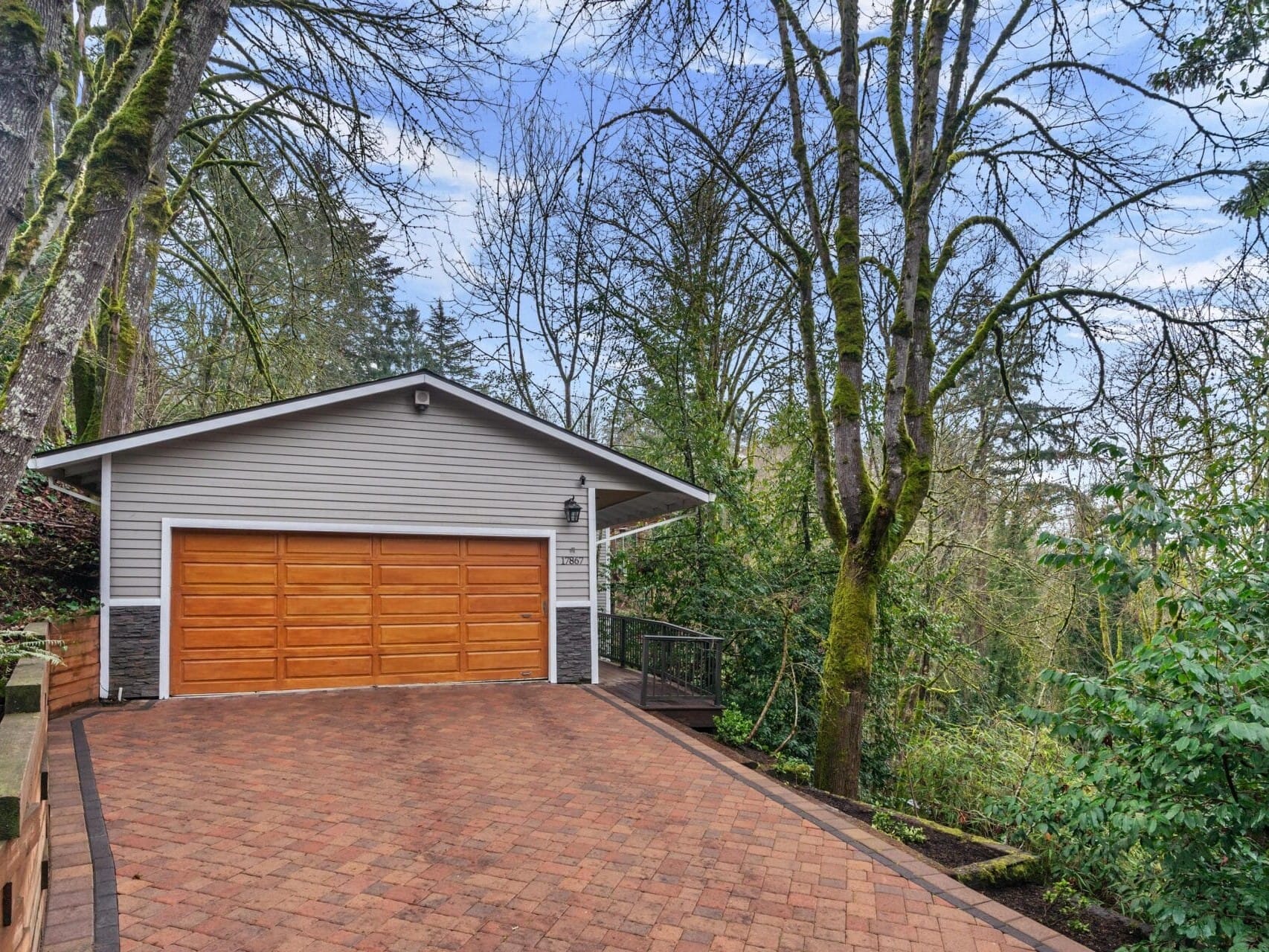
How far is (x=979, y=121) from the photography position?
7.56m

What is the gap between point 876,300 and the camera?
10.3 m

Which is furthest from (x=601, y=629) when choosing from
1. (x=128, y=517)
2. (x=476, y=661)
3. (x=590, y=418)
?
(x=128, y=517)

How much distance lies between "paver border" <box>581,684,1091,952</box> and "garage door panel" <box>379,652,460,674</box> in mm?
3551

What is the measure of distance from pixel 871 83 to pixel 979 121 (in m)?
1.24

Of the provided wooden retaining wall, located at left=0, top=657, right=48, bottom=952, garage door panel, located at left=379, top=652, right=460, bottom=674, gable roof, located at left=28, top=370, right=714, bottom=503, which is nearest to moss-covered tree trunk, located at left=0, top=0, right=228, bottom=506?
wooden retaining wall, located at left=0, top=657, right=48, bottom=952

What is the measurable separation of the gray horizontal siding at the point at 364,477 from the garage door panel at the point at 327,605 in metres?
0.91

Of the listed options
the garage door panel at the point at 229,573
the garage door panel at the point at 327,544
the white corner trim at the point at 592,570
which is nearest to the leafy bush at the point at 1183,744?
the white corner trim at the point at 592,570

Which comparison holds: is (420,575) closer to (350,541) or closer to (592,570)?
(350,541)

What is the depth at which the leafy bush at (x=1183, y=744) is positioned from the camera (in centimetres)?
306

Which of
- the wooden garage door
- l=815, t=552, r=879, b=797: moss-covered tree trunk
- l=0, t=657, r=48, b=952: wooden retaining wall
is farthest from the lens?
the wooden garage door

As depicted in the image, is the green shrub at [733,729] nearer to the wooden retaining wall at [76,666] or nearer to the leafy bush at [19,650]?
the leafy bush at [19,650]

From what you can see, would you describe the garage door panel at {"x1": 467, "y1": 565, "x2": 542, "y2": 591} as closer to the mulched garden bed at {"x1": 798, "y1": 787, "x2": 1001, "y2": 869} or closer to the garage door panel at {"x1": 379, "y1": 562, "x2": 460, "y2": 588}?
the garage door panel at {"x1": 379, "y1": 562, "x2": 460, "y2": 588}

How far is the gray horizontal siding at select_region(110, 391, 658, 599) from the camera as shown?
7.62 metres

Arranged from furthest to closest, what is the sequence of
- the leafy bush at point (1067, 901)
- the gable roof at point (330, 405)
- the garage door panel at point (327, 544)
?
the garage door panel at point (327, 544) < the gable roof at point (330, 405) < the leafy bush at point (1067, 901)
